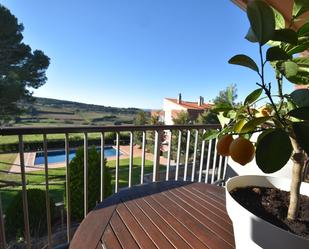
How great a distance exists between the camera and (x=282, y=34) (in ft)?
1.39

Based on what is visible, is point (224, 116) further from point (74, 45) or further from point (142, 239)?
point (74, 45)

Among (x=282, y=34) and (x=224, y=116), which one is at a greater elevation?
(x=282, y=34)

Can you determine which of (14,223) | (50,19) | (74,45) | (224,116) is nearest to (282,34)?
(224,116)

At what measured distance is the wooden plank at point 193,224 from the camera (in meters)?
0.86

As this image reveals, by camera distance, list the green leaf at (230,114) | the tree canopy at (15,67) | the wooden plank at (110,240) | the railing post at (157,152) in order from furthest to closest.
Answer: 1. the tree canopy at (15,67)
2. the railing post at (157,152)
3. the wooden plank at (110,240)
4. the green leaf at (230,114)

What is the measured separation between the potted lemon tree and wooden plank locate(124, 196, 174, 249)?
0.31 meters

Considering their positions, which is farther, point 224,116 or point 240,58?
point 224,116

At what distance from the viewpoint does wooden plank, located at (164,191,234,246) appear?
0.90 m

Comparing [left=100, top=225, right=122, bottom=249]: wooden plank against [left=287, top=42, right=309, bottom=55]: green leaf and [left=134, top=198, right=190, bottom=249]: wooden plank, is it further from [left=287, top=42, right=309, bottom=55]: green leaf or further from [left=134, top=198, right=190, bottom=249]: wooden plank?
[left=287, top=42, right=309, bottom=55]: green leaf

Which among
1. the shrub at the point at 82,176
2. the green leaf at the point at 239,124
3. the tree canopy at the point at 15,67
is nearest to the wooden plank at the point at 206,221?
the green leaf at the point at 239,124

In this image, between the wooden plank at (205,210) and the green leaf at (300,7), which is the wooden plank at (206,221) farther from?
the green leaf at (300,7)

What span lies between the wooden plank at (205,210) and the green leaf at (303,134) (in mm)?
736

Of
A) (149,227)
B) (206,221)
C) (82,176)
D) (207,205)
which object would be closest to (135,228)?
(149,227)

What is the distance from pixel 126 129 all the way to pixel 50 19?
10994 mm
